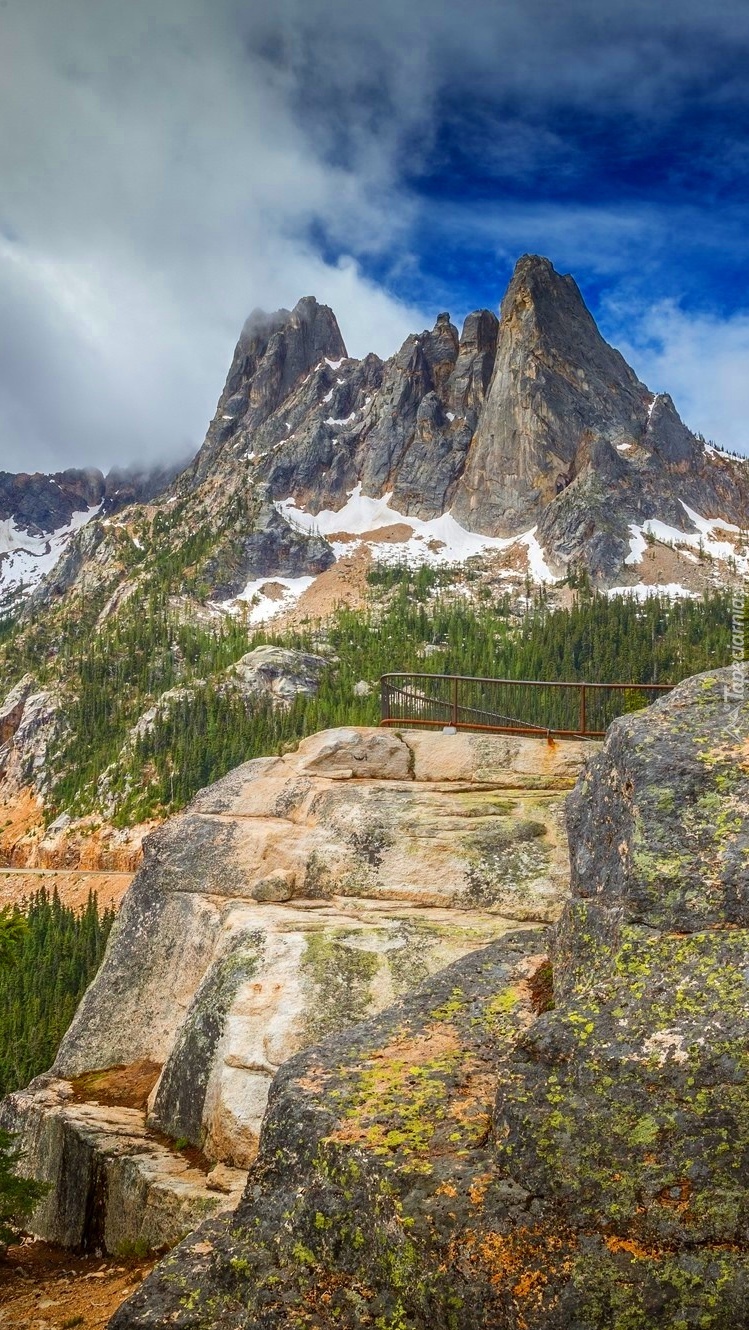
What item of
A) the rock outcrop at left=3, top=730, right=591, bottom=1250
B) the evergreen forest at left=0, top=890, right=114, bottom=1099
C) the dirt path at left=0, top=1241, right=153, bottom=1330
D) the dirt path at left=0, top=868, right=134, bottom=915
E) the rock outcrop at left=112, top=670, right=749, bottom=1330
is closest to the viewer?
the rock outcrop at left=112, top=670, right=749, bottom=1330

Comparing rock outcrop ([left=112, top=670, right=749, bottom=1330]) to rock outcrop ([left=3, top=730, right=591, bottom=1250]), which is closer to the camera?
rock outcrop ([left=112, top=670, right=749, bottom=1330])

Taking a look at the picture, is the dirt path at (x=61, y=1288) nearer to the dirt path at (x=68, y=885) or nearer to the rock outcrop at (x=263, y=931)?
the rock outcrop at (x=263, y=931)

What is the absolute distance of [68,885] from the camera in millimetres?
109562

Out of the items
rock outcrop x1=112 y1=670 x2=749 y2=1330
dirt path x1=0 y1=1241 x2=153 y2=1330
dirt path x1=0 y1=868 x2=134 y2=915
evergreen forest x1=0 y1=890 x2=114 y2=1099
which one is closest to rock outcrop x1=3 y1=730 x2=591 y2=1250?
dirt path x1=0 y1=1241 x2=153 y2=1330

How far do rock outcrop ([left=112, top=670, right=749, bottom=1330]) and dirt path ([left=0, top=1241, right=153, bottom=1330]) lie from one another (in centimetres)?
432

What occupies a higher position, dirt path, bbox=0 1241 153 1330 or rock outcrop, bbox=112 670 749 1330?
rock outcrop, bbox=112 670 749 1330

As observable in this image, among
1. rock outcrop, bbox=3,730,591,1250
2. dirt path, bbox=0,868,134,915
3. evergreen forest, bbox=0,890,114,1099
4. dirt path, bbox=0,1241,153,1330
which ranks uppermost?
rock outcrop, bbox=3,730,591,1250

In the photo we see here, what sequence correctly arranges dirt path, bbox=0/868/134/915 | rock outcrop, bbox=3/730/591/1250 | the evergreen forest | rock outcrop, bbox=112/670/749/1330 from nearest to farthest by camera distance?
rock outcrop, bbox=112/670/749/1330, rock outcrop, bbox=3/730/591/1250, the evergreen forest, dirt path, bbox=0/868/134/915

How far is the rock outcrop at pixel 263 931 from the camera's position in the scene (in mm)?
11766

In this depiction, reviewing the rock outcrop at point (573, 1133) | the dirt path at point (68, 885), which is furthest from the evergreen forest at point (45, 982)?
the rock outcrop at point (573, 1133)

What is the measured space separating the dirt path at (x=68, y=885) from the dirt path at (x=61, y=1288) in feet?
314

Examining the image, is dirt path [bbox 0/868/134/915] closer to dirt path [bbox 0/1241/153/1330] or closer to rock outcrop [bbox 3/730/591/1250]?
rock outcrop [bbox 3/730/591/1250]

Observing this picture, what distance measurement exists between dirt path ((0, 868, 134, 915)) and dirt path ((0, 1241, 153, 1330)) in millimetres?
95669

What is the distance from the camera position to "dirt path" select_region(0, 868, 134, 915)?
105m
